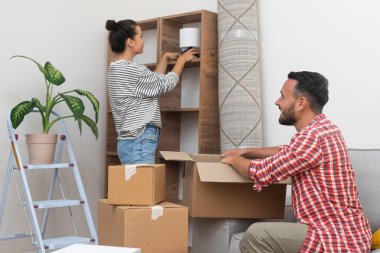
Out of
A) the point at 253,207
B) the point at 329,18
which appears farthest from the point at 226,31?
the point at 253,207

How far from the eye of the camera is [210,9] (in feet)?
12.8

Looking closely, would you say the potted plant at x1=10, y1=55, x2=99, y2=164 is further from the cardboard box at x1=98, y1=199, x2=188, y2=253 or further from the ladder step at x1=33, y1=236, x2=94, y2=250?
the cardboard box at x1=98, y1=199, x2=188, y2=253

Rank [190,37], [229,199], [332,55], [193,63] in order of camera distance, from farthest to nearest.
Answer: [193,63] < [190,37] < [332,55] < [229,199]

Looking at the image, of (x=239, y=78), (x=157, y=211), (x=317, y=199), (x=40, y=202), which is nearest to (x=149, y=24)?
(x=239, y=78)

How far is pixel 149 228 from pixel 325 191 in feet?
2.65

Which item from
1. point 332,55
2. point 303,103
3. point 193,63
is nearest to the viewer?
point 303,103

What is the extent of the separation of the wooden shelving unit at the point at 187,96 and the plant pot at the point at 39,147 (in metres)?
0.73

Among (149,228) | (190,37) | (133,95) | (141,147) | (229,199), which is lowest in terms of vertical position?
(149,228)

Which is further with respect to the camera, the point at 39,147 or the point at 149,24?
the point at 149,24

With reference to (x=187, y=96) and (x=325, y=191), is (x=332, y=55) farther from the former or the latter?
(x=325, y=191)

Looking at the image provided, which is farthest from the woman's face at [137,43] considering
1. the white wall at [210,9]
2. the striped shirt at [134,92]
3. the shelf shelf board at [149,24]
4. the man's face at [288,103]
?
the man's face at [288,103]

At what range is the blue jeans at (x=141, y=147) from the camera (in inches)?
126

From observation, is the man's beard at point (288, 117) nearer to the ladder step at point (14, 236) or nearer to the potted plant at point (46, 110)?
the potted plant at point (46, 110)

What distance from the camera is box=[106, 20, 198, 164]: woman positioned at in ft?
10.5
